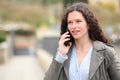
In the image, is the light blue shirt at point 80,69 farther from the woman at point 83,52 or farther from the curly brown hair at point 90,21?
the curly brown hair at point 90,21

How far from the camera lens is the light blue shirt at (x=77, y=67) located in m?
3.37

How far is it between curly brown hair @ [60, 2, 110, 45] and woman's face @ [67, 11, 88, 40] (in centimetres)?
4

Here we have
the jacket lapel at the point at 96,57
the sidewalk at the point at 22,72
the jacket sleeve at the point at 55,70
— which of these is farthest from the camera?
the sidewalk at the point at 22,72

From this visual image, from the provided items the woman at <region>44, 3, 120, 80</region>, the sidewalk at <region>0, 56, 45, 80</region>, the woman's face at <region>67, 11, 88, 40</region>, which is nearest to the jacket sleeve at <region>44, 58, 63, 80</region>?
the woman at <region>44, 3, 120, 80</region>

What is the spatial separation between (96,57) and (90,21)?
33 centimetres

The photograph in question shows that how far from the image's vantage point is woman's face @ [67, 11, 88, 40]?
348 centimetres

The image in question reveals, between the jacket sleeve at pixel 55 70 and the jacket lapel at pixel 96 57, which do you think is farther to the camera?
the jacket sleeve at pixel 55 70

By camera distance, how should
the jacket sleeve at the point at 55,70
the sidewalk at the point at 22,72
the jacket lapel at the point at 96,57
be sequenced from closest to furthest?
the jacket lapel at the point at 96,57
the jacket sleeve at the point at 55,70
the sidewalk at the point at 22,72

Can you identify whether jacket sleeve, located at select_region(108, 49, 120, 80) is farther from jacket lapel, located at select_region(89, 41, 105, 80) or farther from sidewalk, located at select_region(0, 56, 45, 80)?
sidewalk, located at select_region(0, 56, 45, 80)

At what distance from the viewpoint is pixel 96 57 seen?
341cm

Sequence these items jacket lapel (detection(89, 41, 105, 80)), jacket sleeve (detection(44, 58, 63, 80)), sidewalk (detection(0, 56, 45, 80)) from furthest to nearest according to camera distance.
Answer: sidewalk (detection(0, 56, 45, 80)) < jacket sleeve (detection(44, 58, 63, 80)) < jacket lapel (detection(89, 41, 105, 80))

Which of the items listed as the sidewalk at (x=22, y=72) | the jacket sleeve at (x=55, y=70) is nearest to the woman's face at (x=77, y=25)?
the jacket sleeve at (x=55, y=70)

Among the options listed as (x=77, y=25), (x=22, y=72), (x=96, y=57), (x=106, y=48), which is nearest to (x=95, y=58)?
(x=96, y=57)

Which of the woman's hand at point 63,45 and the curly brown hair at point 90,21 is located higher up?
the curly brown hair at point 90,21
